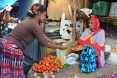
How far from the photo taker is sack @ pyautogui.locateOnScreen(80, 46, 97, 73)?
19.4ft

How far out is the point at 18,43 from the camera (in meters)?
4.57

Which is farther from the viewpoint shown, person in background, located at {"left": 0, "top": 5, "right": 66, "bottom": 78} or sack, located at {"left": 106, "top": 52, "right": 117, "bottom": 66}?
sack, located at {"left": 106, "top": 52, "right": 117, "bottom": 66}

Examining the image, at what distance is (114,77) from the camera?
5.23m

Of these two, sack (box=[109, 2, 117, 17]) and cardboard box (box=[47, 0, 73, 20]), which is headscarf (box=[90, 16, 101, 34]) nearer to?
sack (box=[109, 2, 117, 17])

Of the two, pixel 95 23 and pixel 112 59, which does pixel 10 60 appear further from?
pixel 112 59

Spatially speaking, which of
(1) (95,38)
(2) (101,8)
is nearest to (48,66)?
(1) (95,38)

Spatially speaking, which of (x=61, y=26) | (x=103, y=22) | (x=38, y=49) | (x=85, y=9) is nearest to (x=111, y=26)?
(x=103, y=22)

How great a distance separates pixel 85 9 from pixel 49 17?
963 mm

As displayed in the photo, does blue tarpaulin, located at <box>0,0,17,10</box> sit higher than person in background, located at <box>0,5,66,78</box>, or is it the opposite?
blue tarpaulin, located at <box>0,0,17,10</box>

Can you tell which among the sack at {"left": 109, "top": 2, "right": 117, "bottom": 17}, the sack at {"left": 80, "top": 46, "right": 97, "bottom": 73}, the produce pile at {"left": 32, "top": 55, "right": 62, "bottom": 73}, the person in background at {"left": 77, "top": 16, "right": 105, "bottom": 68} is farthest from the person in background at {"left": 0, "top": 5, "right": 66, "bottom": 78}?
the sack at {"left": 109, "top": 2, "right": 117, "bottom": 17}

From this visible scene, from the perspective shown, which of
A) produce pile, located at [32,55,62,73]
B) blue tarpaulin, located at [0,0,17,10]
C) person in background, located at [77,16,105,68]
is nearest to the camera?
blue tarpaulin, located at [0,0,17,10]

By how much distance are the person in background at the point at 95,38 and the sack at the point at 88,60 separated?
0.19m

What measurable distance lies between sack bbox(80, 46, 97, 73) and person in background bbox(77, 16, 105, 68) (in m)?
0.19

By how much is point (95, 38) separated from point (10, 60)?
242 centimetres
